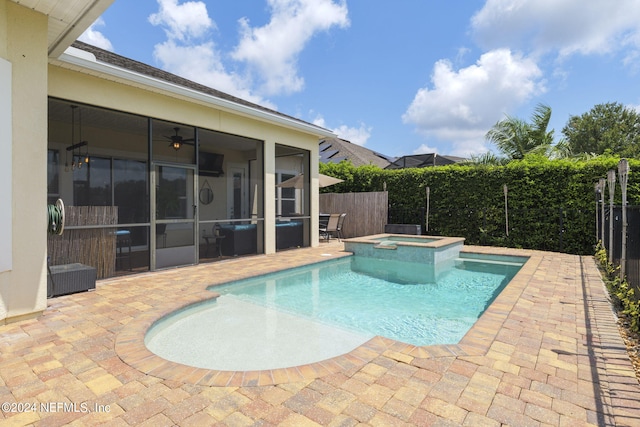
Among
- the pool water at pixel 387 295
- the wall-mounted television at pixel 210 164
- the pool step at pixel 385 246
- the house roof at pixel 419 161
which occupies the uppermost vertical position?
the house roof at pixel 419 161

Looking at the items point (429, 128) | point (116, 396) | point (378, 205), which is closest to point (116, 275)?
point (116, 396)

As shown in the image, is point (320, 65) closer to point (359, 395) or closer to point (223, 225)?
point (223, 225)

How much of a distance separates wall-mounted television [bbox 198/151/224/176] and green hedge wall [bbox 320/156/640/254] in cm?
731

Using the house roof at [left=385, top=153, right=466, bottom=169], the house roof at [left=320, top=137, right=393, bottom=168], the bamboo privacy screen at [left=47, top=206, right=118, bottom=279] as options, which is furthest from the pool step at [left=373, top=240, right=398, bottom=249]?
the house roof at [left=320, top=137, right=393, bottom=168]

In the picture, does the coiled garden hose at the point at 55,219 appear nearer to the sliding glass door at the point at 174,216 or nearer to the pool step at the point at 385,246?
the sliding glass door at the point at 174,216

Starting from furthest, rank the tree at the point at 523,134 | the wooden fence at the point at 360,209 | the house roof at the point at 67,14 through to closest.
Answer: the tree at the point at 523,134, the wooden fence at the point at 360,209, the house roof at the point at 67,14

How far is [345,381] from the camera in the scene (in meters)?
2.59

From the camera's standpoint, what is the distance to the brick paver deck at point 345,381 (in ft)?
7.08

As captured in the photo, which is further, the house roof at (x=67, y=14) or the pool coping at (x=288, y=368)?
the house roof at (x=67, y=14)

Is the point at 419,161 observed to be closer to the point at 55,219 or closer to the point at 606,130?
the point at 55,219

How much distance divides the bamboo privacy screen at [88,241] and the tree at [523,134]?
1520 centimetres

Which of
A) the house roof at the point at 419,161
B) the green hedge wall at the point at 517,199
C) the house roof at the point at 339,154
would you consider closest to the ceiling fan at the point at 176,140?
the green hedge wall at the point at 517,199

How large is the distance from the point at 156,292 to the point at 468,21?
39.2 feet

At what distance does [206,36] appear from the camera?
12875 millimetres
